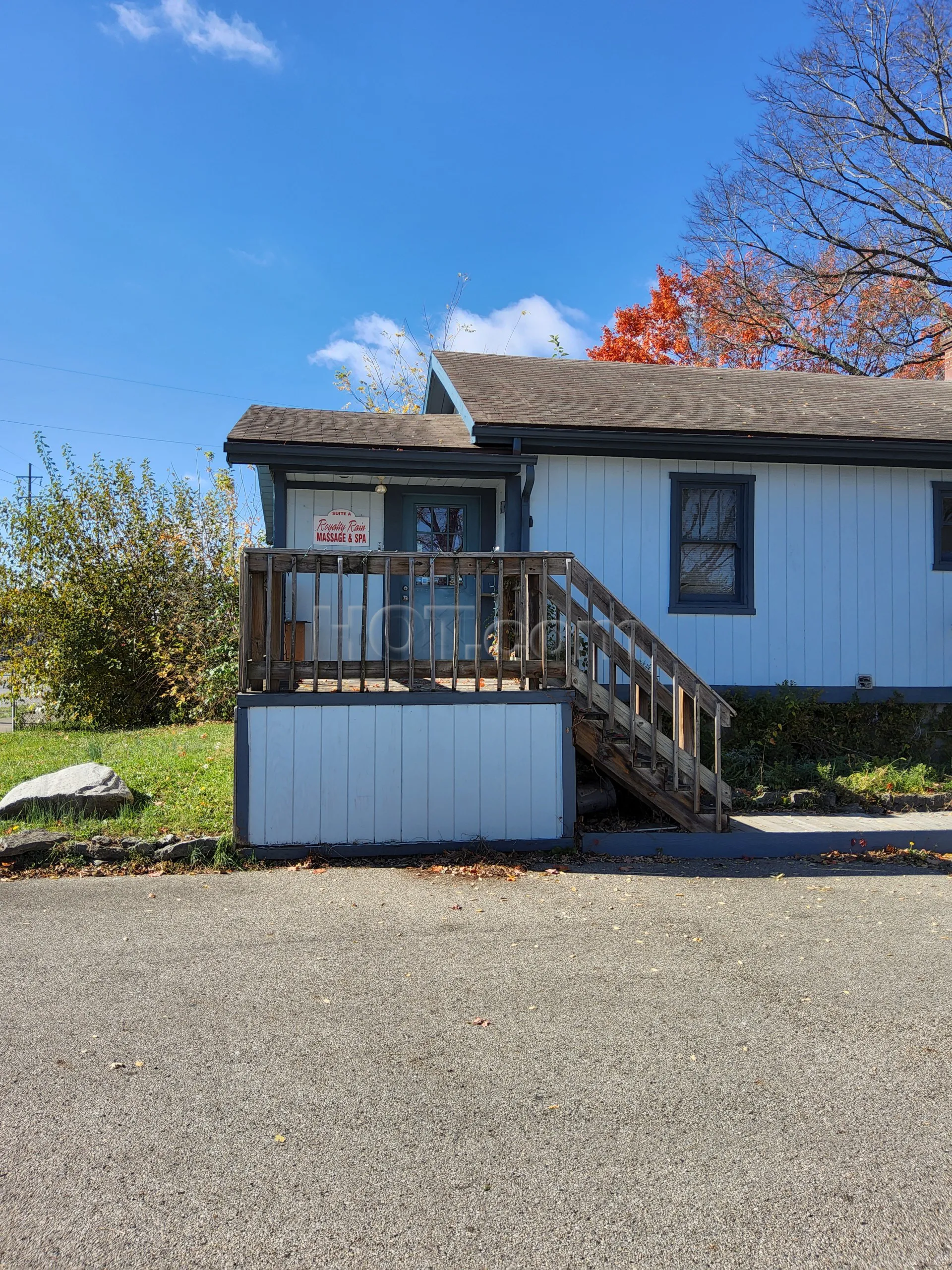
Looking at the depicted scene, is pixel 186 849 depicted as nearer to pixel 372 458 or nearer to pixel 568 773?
pixel 568 773

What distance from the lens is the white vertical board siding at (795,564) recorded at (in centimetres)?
938

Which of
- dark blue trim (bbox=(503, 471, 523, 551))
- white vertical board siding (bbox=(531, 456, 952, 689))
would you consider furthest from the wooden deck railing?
white vertical board siding (bbox=(531, 456, 952, 689))

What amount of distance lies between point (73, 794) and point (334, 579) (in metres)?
3.95

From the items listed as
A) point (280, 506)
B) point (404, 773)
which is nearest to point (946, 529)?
point (404, 773)

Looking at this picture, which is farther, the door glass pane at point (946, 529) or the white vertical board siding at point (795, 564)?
the door glass pane at point (946, 529)

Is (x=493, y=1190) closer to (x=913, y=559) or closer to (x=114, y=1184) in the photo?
(x=114, y=1184)

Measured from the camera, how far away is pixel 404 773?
651cm

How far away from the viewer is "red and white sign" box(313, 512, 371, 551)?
9703 millimetres

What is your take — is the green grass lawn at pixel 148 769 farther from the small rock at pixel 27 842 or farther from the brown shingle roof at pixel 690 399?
the brown shingle roof at pixel 690 399

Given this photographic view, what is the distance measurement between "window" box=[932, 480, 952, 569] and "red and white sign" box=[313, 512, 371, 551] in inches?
252

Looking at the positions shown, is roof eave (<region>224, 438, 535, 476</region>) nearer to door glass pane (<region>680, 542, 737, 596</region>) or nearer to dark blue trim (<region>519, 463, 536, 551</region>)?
dark blue trim (<region>519, 463, 536, 551</region>)

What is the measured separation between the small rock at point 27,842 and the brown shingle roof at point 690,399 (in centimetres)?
540

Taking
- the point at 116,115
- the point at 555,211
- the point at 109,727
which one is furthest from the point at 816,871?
the point at 555,211

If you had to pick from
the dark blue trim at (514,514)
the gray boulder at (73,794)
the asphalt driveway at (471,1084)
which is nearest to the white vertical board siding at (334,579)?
the dark blue trim at (514,514)
